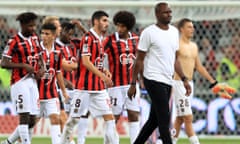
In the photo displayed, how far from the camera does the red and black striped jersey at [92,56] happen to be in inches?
534

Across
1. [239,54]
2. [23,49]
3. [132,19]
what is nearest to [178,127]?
[132,19]

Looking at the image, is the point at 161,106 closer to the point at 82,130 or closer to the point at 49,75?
the point at 49,75

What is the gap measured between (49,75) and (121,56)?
1129 millimetres

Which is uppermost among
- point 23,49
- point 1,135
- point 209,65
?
point 23,49

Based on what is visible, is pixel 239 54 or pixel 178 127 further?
pixel 239 54

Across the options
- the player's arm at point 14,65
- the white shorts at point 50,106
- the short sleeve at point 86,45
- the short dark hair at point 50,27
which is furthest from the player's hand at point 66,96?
the player's arm at point 14,65

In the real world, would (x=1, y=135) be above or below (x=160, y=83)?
below

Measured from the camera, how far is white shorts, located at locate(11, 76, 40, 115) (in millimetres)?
12922

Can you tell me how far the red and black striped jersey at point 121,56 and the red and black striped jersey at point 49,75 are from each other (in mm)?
768

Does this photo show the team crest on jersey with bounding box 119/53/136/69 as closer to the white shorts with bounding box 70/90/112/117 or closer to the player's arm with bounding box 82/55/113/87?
the white shorts with bounding box 70/90/112/117

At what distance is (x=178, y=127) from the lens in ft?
49.4

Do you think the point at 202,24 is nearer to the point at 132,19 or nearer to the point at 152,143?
the point at 152,143

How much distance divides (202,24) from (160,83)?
24.3ft

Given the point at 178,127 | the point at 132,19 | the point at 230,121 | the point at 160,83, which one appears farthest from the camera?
the point at 230,121
